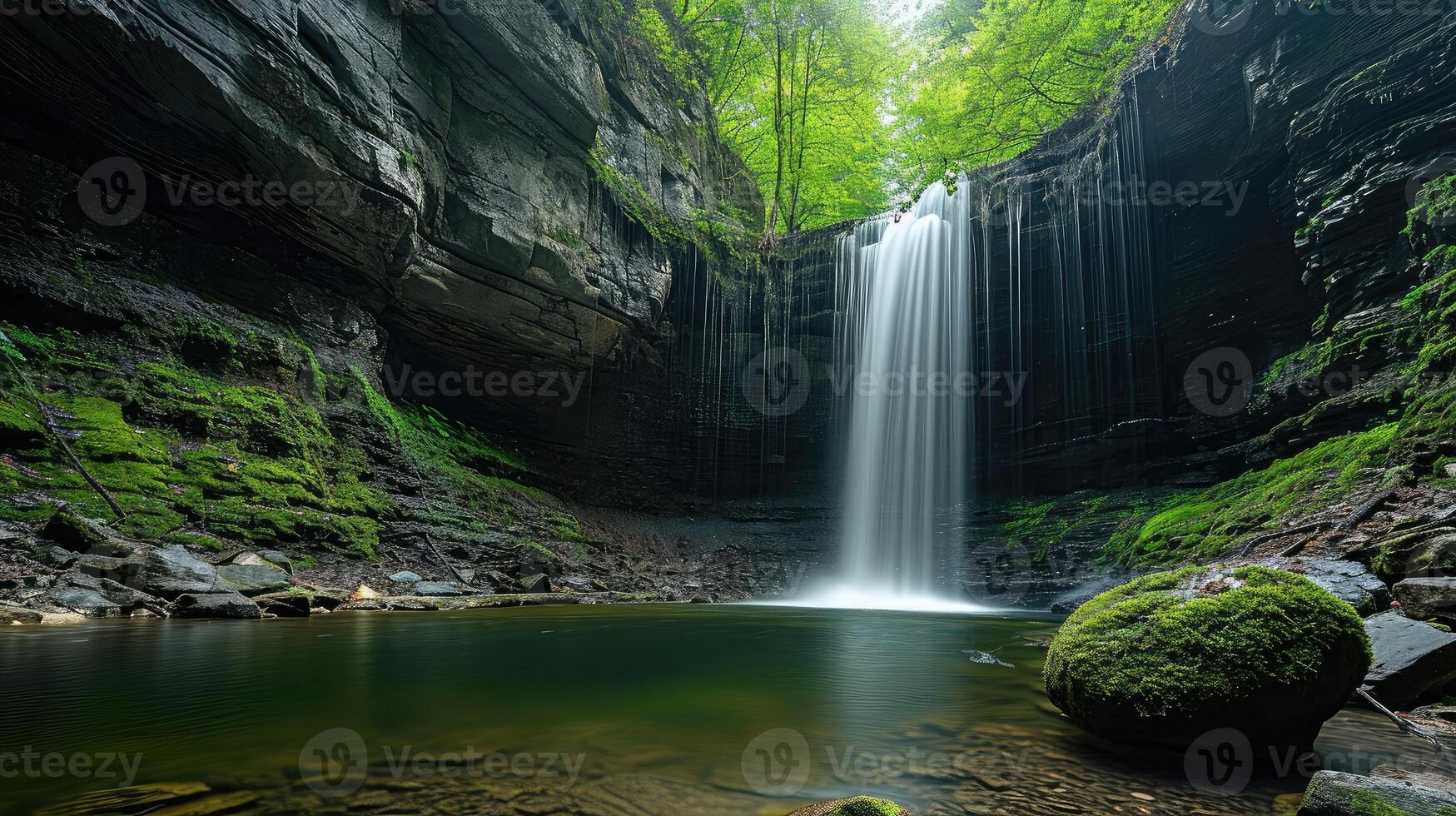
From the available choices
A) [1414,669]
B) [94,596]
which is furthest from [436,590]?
[1414,669]

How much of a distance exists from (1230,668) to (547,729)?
2.89 m

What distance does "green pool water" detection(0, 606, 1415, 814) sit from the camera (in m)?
2.09

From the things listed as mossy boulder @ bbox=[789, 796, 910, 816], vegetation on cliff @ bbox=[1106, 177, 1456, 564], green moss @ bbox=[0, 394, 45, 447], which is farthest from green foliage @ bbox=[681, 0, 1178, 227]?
mossy boulder @ bbox=[789, 796, 910, 816]

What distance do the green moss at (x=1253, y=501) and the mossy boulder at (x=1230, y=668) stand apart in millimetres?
6830

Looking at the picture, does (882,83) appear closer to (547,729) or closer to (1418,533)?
(1418,533)

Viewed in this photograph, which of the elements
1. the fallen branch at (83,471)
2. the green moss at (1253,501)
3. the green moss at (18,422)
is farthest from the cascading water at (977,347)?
the green moss at (18,422)

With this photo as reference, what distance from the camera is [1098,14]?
1748 cm

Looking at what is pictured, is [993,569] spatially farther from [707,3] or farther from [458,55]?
[707,3]

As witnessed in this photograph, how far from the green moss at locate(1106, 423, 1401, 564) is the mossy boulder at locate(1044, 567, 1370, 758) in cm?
683

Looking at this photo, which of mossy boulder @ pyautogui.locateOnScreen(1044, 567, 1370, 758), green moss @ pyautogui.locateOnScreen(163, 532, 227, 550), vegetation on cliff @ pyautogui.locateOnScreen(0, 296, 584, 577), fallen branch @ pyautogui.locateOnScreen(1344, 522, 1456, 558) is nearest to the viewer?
mossy boulder @ pyautogui.locateOnScreen(1044, 567, 1370, 758)

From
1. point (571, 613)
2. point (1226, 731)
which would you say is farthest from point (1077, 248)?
point (1226, 731)

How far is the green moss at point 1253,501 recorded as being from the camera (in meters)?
8.00

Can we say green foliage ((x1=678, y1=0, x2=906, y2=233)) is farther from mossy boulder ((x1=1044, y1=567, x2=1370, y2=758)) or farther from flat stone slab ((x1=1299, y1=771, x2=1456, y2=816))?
flat stone slab ((x1=1299, y1=771, x2=1456, y2=816))

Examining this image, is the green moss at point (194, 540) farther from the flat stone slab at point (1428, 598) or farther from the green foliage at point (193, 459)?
the flat stone slab at point (1428, 598)
